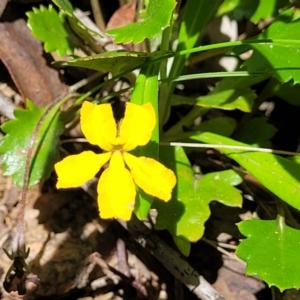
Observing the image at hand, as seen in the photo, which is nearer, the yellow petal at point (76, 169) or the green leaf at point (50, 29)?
the yellow petal at point (76, 169)

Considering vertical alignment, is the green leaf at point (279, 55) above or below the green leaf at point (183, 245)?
→ above

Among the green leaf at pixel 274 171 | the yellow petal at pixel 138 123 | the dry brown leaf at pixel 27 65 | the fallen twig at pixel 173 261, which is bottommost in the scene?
the fallen twig at pixel 173 261

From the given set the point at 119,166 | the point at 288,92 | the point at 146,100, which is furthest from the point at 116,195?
the point at 288,92

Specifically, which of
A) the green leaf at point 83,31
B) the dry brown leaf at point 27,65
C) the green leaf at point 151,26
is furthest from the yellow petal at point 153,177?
the dry brown leaf at point 27,65

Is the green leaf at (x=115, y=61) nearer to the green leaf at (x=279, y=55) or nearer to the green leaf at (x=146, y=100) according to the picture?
the green leaf at (x=146, y=100)

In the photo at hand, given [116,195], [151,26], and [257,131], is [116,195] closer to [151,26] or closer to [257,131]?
[151,26]

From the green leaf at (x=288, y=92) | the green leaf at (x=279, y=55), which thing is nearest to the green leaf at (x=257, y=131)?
the green leaf at (x=288, y=92)

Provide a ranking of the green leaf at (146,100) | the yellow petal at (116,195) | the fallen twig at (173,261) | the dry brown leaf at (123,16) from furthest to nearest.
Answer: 1. the dry brown leaf at (123,16)
2. the fallen twig at (173,261)
3. the green leaf at (146,100)
4. the yellow petal at (116,195)

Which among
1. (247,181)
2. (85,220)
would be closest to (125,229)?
(85,220)

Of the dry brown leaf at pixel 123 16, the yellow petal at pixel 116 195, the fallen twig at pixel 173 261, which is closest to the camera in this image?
the yellow petal at pixel 116 195
